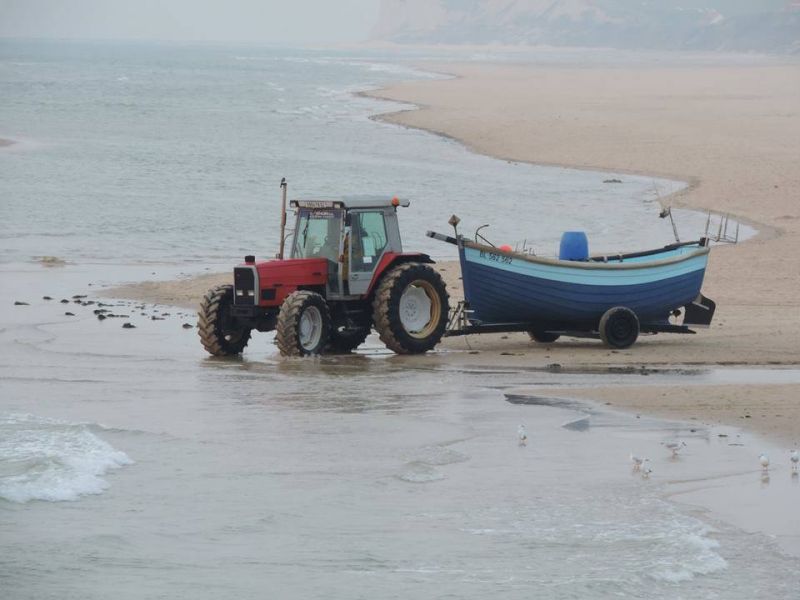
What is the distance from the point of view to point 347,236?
15.4 metres

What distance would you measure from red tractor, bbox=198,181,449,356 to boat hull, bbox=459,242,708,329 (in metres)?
0.47

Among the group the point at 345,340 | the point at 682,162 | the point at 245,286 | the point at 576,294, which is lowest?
the point at 345,340

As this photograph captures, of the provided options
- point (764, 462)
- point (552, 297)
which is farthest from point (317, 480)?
point (552, 297)

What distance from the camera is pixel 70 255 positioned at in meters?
25.9

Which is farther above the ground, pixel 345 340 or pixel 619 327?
pixel 619 327

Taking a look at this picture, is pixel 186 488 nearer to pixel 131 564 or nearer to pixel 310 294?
pixel 131 564

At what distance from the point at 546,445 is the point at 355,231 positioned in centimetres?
533

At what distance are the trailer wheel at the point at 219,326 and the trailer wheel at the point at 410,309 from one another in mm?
1500

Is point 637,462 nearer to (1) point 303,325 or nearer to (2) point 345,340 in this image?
(1) point 303,325

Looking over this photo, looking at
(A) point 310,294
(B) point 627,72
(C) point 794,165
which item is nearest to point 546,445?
(A) point 310,294

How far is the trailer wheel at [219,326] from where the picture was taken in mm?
15375

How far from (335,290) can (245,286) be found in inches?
39.5

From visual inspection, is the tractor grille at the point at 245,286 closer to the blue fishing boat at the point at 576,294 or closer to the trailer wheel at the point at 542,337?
the blue fishing boat at the point at 576,294

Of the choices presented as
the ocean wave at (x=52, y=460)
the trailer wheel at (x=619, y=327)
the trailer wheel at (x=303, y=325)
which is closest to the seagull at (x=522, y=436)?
the ocean wave at (x=52, y=460)
